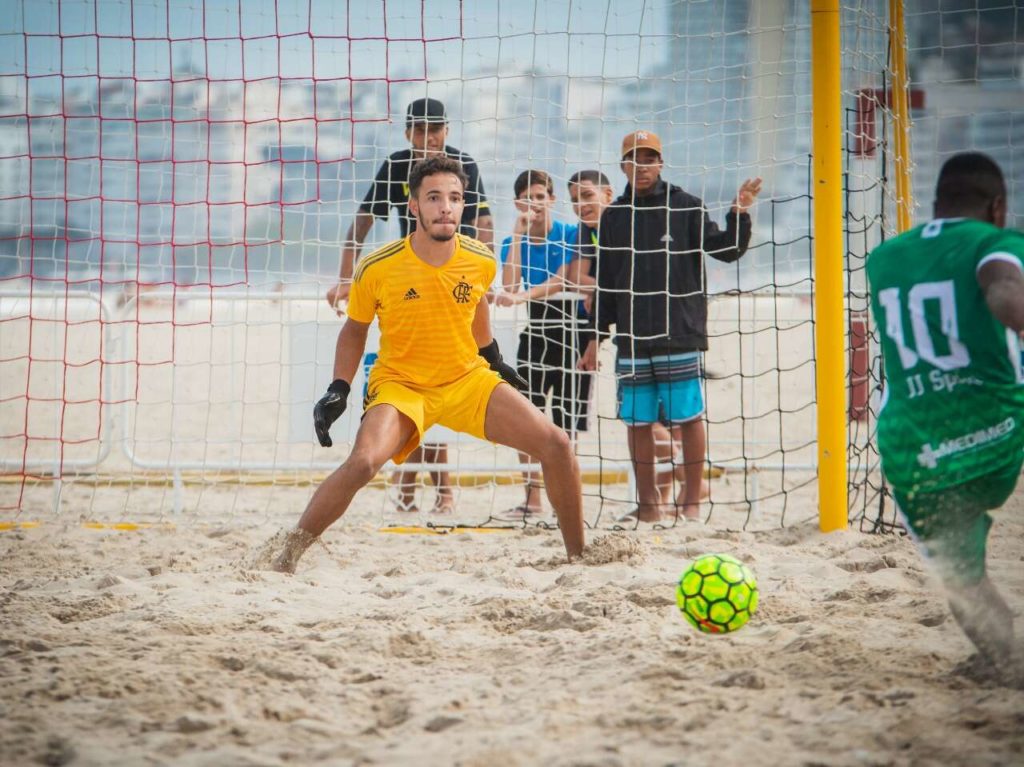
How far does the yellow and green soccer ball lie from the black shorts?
3.25 meters

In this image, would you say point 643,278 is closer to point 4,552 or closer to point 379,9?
point 379,9

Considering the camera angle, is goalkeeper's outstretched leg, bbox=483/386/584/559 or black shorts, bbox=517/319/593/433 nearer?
goalkeeper's outstretched leg, bbox=483/386/584/559

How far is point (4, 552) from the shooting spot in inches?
211

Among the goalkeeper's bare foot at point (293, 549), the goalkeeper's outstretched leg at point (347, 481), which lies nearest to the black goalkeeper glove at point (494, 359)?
the goalkeeper's outstretched leg at point (347, 481)

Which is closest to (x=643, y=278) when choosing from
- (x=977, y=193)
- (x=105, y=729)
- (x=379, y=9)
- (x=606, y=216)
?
(x=606, y=216)

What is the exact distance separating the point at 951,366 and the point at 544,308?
159 inches

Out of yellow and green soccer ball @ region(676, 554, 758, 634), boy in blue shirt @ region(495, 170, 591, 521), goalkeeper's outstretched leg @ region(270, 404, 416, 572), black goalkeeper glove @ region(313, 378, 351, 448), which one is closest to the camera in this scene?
yellow and green soccer ball @ region(676, 554, 758, 634)

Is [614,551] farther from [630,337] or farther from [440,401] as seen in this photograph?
[630,337]

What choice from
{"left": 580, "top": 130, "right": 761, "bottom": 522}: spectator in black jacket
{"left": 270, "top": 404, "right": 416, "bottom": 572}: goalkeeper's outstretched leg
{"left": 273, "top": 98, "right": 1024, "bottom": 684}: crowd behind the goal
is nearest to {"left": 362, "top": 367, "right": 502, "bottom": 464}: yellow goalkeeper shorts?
{"left": 273, "top": 98, "right": 1024, "bottom": 684}: crowd behind the goal

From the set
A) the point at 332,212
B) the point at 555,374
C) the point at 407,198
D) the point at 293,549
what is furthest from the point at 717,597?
the point at 332,212

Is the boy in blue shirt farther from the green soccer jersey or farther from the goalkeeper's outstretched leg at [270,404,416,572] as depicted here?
the green soccer jersey

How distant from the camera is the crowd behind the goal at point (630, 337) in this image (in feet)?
9.83

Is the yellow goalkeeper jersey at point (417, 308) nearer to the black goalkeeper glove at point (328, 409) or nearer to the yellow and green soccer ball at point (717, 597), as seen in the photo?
the black goalkeeper glove at point (328, 409)

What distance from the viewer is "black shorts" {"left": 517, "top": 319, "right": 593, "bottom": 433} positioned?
680 cm
